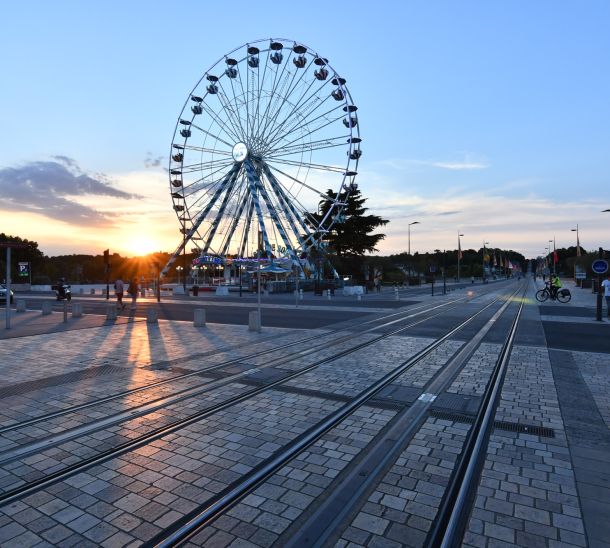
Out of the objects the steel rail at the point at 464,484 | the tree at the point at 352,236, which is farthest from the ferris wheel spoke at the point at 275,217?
the steel rail at the point at 464,484

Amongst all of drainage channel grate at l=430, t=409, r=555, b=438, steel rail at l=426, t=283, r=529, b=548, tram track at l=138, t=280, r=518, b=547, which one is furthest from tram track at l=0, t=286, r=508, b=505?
steel rail at l=426, t=283, r=529, b=548

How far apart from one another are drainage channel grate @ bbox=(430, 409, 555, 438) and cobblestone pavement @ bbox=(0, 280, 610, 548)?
5cm

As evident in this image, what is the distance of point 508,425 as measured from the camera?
17.3 feet

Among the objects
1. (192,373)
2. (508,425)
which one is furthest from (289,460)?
(192,373)

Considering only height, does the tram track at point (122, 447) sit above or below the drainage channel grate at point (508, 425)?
below

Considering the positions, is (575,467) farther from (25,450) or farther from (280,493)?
(25,450)

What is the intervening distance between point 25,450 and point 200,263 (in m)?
46.2

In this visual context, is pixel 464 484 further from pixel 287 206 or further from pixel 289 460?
pixel 287 206

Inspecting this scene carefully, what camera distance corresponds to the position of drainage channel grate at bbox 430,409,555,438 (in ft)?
16.5

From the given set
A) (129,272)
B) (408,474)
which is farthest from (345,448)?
(129,272)

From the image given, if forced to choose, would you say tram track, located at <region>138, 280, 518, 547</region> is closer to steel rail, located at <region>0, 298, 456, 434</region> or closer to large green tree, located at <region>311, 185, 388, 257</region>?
steel rail, located at <region>0, 298, 456, 434</region>

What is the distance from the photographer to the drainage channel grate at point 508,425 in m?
5.02

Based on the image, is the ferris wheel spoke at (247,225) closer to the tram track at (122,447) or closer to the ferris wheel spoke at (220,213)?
the ferris wheel spoke at (220,213)

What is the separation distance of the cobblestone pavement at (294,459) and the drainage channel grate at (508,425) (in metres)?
0.05
